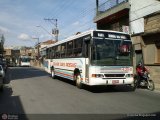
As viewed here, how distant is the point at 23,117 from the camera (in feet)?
29.5

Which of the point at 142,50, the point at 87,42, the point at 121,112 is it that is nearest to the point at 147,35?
the point at 142,50

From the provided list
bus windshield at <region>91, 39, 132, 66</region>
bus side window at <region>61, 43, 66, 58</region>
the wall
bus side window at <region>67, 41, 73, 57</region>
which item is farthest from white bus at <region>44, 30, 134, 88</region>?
the wall

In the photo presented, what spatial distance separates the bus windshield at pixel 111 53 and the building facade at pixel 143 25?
547 cm

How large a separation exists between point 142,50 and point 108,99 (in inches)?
419

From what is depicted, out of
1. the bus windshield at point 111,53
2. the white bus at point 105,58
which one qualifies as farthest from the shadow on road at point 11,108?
the bus windshield at point 111,53

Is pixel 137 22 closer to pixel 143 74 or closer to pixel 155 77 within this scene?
pixel 155 77

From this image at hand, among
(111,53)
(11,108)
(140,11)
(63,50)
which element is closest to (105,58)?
(111,53)

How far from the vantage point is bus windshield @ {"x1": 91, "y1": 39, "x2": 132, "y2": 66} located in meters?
14.4

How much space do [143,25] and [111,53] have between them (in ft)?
28.6

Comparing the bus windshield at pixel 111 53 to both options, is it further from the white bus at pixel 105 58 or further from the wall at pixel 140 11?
the wall at pixel 140 11

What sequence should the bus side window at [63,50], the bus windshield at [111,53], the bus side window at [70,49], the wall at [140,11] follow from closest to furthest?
the bus windshield at [111,53]
the bus side window at [70,49]
the bus side window at [63,50]
the wall at [140,11]

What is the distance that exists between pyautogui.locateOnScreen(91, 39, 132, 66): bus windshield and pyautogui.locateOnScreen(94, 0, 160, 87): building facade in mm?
5466

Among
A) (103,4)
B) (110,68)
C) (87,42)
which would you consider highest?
(103,4)

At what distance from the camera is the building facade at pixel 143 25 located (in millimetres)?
20517
